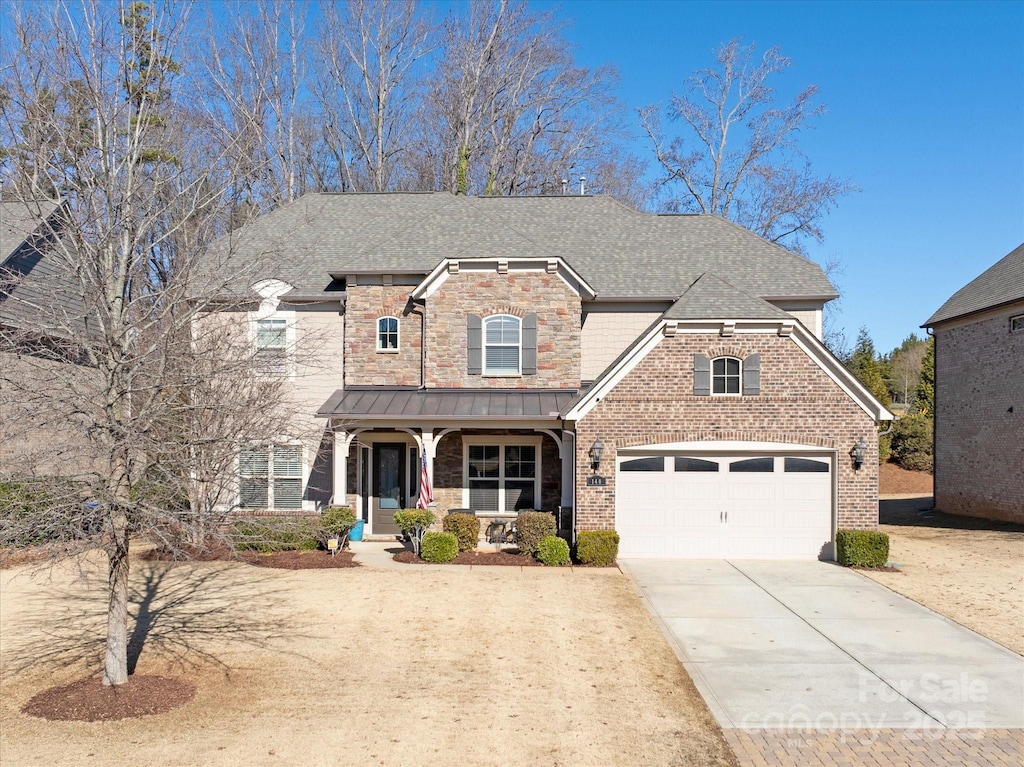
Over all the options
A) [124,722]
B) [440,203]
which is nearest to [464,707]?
[124,722]

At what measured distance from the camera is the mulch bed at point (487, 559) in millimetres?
15685

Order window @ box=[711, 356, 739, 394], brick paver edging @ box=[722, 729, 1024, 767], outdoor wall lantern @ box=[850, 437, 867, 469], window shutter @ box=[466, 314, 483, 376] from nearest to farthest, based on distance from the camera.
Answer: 1. brick paver edging @ box=[722, 729, 1024, 767]
2. outdoor wall lantern @ box=[850, 437, 867, 469]
3. window @ box=[711, 356, 739, 394]
4. window shutter @ box=[466, 314, 483, 376]

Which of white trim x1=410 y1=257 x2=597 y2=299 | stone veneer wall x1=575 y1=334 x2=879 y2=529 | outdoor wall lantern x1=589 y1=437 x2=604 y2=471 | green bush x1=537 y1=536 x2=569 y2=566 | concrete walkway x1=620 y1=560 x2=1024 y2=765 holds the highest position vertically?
white trim x1=410 y1=257 x2=597 y2=299

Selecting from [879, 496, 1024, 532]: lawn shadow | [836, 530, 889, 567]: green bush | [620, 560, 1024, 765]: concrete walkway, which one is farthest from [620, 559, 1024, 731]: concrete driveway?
[879, 496, 1024, 532]: lawn shadow

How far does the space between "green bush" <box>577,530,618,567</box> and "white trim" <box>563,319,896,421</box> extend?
96.3 inches

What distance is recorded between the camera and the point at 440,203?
2275cm

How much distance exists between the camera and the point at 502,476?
18453 millimetres

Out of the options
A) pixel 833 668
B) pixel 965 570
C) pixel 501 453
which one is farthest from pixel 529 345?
pixel 833 668

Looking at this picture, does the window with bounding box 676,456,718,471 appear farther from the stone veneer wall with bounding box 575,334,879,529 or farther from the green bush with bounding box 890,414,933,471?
the green bush with bounding box 890,414,933,471

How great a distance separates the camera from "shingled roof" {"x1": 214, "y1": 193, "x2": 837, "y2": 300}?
1930cm

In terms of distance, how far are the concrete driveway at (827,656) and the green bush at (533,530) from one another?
7.05ft

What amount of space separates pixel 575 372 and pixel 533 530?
4.28m

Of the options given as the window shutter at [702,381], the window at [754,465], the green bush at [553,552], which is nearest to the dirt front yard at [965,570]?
the window at [754,465]

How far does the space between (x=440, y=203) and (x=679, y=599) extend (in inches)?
561
